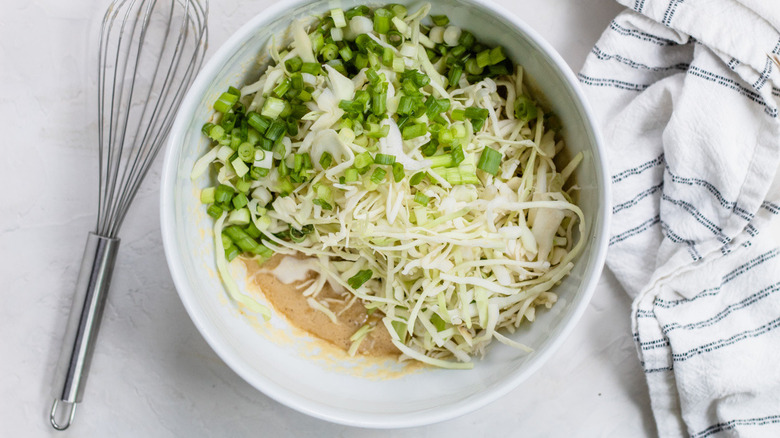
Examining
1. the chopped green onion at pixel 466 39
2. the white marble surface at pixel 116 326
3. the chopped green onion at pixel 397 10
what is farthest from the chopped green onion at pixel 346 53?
the white marble surface at pixel 116 326

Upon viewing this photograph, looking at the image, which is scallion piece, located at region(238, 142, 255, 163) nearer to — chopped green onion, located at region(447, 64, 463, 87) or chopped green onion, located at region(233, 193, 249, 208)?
chopped green onion, located at region(233, 193, 249, 208)

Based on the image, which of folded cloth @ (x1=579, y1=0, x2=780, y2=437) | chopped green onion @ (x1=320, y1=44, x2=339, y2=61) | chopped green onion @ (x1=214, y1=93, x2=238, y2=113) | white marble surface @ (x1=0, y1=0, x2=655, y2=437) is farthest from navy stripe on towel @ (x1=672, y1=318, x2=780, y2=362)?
chopped green onion @ (x1=214, y1=93, x2=238, y2=113)

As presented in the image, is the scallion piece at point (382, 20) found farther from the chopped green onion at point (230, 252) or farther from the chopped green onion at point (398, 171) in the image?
the chopped green onion at point (230, 252)

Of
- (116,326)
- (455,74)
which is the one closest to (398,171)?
(455,74)

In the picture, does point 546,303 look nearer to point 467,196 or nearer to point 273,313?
point 467,196

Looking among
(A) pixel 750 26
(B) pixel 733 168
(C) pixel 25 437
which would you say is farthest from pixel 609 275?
(C) pixel 25 437
